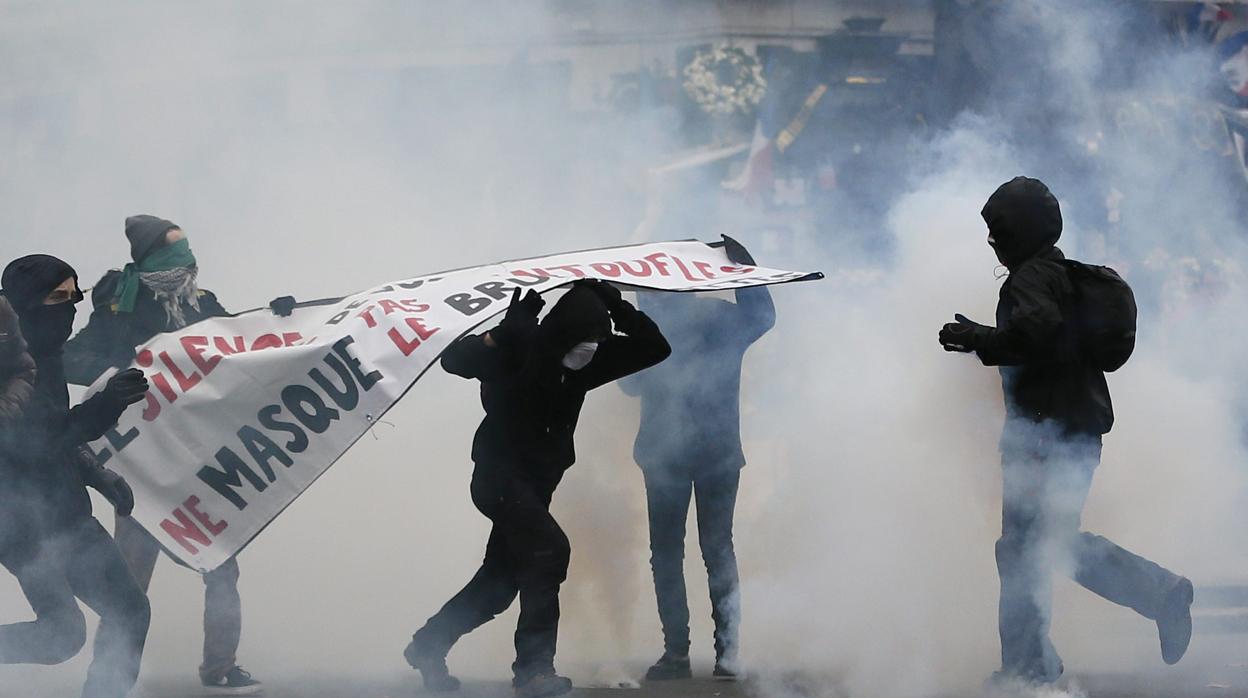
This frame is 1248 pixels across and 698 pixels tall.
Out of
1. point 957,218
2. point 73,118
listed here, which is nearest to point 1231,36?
point 957,218

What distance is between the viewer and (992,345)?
4.74 meters

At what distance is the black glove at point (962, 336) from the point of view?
476cm

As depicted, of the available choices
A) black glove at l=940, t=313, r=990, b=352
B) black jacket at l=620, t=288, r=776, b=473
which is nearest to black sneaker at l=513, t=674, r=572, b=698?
black jacket at l=620, t=288, r=776, b=473

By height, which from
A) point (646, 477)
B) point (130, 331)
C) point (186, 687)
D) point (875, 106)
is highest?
point (875, 106)

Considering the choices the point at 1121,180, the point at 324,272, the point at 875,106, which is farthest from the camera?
the point at 875,106

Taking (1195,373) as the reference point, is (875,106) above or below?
above

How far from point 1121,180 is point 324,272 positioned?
433 cm

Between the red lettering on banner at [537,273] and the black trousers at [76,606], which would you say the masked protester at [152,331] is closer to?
the black trousers at [76,606]

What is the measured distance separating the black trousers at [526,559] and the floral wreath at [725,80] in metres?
8.36

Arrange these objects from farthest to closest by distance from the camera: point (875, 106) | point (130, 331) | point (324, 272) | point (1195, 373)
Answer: point (875, 106)
point (324, 272)
point (1195, 373)
point (130, 331)

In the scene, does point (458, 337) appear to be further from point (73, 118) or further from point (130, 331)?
point (73, 118)

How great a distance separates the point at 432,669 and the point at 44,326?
149 cm

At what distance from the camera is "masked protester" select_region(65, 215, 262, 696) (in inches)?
207

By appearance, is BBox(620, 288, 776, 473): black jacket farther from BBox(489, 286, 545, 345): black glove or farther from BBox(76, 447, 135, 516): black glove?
BBox(76, 447, 135, 516): black glove
